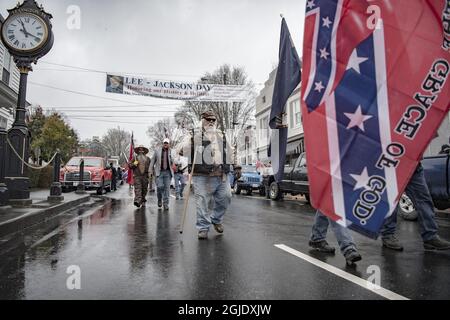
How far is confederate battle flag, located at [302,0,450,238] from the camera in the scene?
2820mm

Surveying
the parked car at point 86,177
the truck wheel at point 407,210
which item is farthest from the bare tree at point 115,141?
the truck wheel at point 407,210

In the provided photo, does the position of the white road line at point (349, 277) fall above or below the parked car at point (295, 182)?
below

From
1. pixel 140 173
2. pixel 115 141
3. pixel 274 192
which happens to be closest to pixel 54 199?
pixel 140 173

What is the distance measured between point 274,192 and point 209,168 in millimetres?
8957

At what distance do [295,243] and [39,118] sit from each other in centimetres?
5323

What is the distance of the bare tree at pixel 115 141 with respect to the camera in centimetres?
8662

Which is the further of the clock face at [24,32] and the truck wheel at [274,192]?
the truck wheel at [274,192]

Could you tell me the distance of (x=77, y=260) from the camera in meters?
4.09

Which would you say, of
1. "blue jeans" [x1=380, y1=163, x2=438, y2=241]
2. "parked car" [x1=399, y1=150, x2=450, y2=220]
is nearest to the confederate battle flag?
"blue jeans" [x1=380, y1=163, x2=438, y2=241]

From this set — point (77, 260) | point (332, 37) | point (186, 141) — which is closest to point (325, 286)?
point (332, 37)

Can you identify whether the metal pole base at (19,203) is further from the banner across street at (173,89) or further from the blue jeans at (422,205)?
the banner across street at (173,89)

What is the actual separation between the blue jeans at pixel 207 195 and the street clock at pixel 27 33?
5790 millimetres

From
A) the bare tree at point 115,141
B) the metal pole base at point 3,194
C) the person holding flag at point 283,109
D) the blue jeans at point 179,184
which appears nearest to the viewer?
the person holding flag at point 283,109

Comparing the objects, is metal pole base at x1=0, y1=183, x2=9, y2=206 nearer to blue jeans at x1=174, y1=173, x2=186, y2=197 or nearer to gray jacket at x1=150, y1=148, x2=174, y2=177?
gray jacket at x1=150, y1=148, x2=174, y2=177
